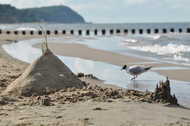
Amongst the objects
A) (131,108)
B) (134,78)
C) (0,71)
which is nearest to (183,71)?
(134,78)

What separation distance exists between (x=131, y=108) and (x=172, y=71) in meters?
8.91

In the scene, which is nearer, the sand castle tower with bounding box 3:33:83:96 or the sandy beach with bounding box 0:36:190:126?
the sandy beach with bounding box 0:36:190:126

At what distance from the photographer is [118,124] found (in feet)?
24.3

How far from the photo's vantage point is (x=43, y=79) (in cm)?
1097

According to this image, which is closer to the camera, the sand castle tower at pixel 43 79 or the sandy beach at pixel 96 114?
the sandy beach at pixel 96 114

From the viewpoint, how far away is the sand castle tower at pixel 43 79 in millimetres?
10633

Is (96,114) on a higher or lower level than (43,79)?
lower

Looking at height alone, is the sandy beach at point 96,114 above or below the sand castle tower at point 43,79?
below

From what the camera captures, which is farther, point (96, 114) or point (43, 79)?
point (43, 79)

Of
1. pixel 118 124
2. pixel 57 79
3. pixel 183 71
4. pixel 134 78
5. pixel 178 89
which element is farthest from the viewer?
pixel 183 71

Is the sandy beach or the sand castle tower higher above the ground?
the sand castle tower

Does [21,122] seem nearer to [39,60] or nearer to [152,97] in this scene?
[152,97]

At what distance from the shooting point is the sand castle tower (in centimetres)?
1063

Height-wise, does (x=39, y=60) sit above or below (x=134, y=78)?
above
